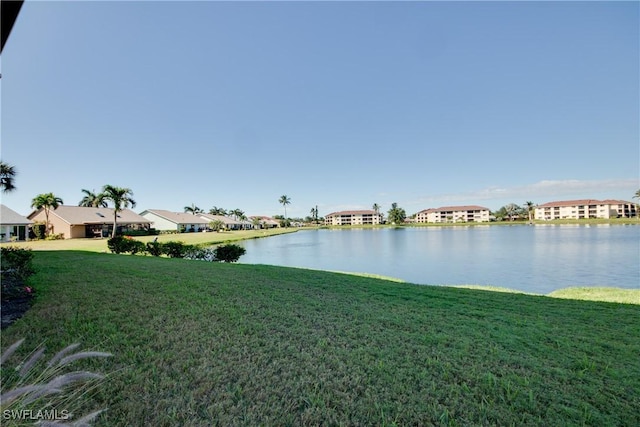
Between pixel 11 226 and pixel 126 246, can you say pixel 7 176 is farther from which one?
pixel 11 226

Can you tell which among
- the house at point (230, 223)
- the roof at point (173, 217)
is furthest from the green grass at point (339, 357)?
the house at point (230, 223)

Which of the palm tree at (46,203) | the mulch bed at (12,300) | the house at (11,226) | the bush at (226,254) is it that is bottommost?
the bush at (226,254)

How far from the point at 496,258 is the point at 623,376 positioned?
73.3ft

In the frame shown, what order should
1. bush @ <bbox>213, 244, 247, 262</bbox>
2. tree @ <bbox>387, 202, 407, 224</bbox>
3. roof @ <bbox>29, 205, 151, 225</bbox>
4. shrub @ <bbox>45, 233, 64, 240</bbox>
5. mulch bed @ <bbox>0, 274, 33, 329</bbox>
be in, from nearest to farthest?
1. mulch bed @ <bbox>0, 274, 33, 329</bbox>
2. bush @ <bbox>213, 244, 247, 262</bbox>
3. shrub @ <bbox>45, 233, 64, 240</bbox>
4. roof @ <bbox>29, 205, 151, 225</bbox>
5. tree @ <bbox>387, 202, 407, 224</bbox>

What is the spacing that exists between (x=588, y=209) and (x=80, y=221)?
467 ft

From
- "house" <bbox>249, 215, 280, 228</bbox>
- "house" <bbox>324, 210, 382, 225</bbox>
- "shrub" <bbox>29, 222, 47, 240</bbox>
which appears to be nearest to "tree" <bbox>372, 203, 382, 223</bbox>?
"house" <bbox>324, 210, 382, 225</bbox>

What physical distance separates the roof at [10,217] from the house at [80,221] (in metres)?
6.31

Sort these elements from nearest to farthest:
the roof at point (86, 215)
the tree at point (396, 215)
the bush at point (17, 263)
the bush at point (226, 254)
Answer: the bush at point (17, 263), the bush at point (226, 254), the roof at point (86, 215), the tree at point (396, 215)

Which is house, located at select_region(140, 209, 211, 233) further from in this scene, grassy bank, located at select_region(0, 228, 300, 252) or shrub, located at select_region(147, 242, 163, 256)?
shrub, located at select_region(147, 242, 163, 256)

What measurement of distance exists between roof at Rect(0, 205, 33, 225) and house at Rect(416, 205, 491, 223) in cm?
12537

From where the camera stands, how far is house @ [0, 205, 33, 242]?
3031 centimetres

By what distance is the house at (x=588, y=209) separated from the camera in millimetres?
99188

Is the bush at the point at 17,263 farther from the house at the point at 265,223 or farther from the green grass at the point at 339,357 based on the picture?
the house at the point at 265,223

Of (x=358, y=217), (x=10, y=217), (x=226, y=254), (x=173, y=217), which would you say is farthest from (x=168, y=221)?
(x=358, y=217)
